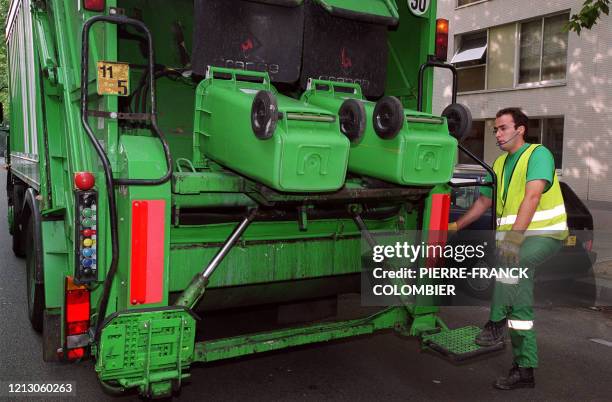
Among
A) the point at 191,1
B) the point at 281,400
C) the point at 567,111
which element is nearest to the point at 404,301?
the point at 281,400

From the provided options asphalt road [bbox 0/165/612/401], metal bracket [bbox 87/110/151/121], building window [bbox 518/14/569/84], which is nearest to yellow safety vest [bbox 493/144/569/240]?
asphalt road [bbox 0/165/612/401]

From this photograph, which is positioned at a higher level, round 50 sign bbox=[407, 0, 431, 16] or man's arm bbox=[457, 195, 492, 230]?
round 50 sign bbox=[407, 0, 431, 16]

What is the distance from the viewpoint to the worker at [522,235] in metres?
3.90

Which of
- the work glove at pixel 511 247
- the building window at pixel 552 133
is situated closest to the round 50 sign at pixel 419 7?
the work glove at pixel 511 247

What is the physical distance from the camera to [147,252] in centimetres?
308

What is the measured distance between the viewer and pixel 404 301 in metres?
4.09

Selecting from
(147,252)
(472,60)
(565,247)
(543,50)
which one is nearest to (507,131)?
(147,252)

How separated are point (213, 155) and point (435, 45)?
1.89 m

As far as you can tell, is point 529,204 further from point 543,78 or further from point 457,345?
point 543,78

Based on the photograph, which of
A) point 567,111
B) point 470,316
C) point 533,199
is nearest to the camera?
point 533,199

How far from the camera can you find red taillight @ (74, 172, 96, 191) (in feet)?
10.1

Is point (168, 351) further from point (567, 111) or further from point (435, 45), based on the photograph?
point (567, 111)

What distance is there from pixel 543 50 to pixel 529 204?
553 inches

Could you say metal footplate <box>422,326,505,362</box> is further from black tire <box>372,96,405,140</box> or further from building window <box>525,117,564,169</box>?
building window <box>525,117,564,169</box>
